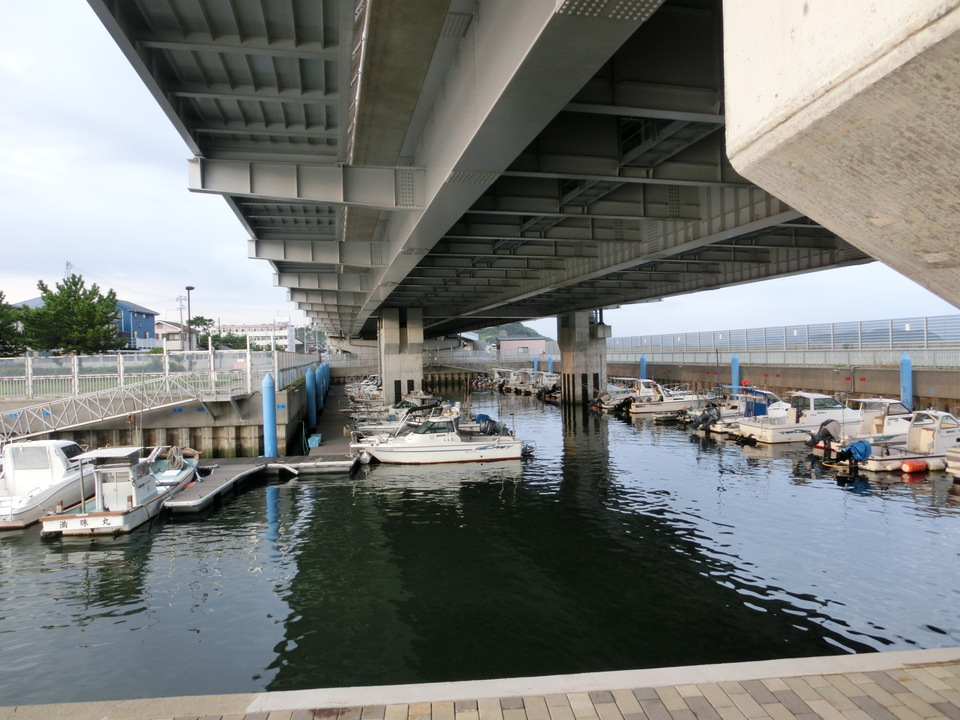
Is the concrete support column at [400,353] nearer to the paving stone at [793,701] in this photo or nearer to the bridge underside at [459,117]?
the bridge underside at [459,117]

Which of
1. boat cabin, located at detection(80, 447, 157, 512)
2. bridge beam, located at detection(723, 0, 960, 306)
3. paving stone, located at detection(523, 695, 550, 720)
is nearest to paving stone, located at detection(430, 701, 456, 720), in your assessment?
paving stone, located at detection(523, 695, 550, 720)

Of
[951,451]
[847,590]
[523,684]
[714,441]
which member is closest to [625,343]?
[714,441]

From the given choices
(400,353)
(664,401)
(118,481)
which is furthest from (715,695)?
(400,353)

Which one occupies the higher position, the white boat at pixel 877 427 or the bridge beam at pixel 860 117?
the bridge beam at pixel 860 117

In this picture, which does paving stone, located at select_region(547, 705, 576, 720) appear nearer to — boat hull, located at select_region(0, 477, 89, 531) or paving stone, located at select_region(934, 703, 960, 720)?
paving stone, located at select_region(934, 703, 960, 720)

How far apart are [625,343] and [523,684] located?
261 feet

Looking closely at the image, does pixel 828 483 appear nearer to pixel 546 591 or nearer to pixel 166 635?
pixel 546 591

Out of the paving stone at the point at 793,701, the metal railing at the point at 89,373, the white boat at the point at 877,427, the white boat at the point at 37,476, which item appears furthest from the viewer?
the metal railing at the point at 89,373

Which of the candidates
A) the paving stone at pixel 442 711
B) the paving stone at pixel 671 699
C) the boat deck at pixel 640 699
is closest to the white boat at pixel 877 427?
the boat deck at pixel 640 699

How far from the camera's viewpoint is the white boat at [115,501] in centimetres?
1700

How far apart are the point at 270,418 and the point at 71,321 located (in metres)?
47.4

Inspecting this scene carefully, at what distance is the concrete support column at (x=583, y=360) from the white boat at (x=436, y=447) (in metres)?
30.3

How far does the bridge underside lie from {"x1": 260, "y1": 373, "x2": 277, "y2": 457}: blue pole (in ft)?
23.4

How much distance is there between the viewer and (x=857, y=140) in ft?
10.3
